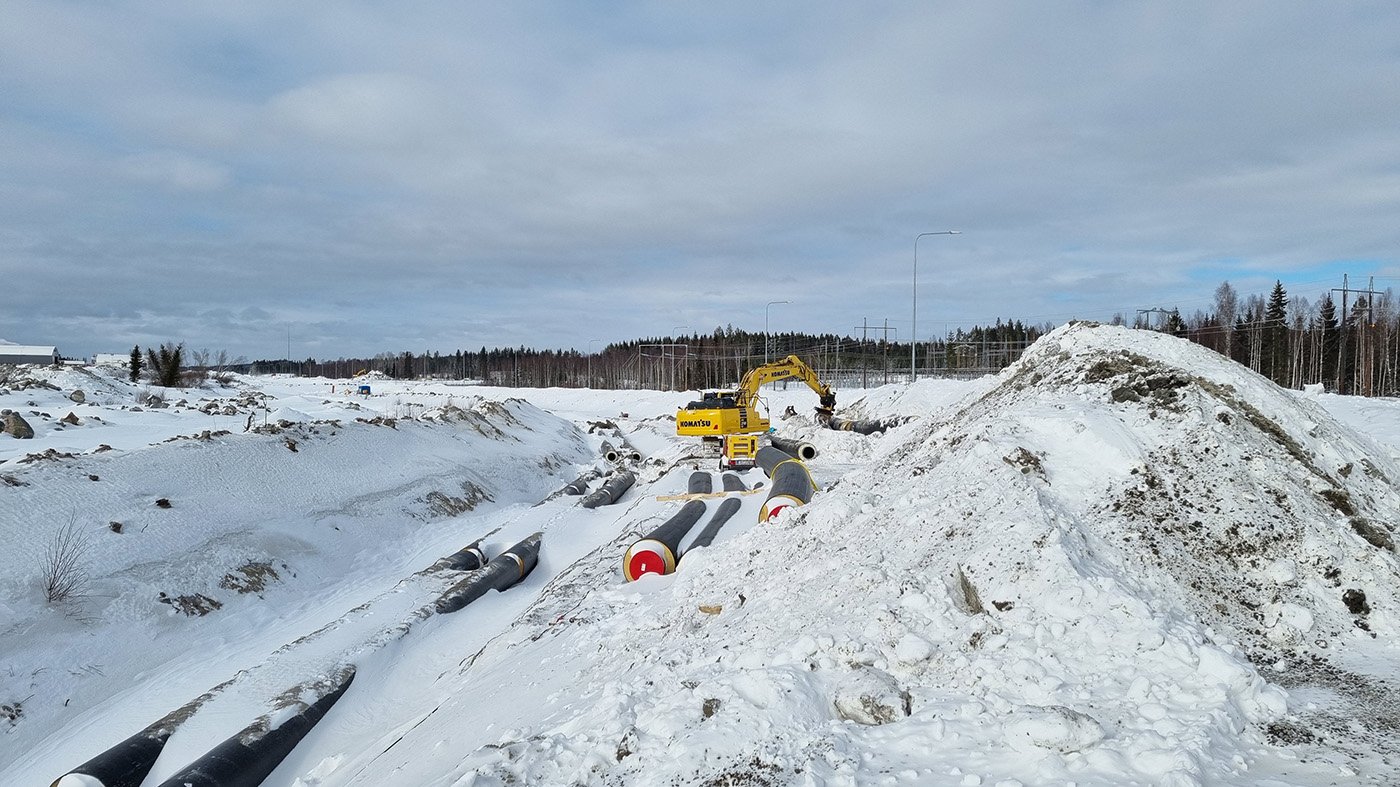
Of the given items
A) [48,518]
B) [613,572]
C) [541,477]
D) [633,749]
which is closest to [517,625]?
[613,572]

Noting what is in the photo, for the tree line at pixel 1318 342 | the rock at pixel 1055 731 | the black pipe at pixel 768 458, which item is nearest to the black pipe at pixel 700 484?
the black pipe at pixel 768 458

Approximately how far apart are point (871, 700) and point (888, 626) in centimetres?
84

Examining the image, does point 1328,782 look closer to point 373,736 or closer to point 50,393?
point 373,736

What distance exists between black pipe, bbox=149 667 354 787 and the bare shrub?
594 centimetres

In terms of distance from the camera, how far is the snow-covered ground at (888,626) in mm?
4379

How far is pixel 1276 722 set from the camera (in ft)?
14.3

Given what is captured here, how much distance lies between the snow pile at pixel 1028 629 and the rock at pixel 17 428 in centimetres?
2044

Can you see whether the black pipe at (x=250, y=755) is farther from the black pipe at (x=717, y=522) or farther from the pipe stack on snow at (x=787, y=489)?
the pipe stack on snow at (x=787, y=489)

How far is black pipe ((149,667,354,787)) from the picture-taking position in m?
6.18

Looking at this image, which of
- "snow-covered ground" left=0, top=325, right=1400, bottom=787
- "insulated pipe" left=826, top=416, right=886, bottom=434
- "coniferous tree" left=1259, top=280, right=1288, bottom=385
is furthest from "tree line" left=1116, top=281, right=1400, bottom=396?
"snow-covered ground" left=0, top=325, right=1400, bottom=787

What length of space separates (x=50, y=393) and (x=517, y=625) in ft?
127

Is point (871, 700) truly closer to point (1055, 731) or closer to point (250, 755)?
point (1055, 731)

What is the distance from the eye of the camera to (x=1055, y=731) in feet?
13.3

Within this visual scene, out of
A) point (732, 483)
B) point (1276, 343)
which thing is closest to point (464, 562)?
point (732, 483)
